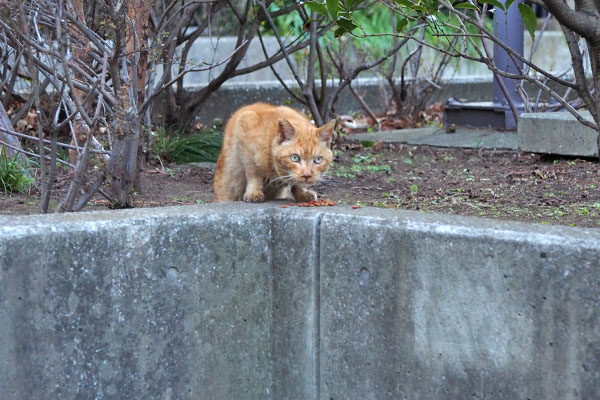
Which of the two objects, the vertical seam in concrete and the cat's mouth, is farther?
the cat's mouth

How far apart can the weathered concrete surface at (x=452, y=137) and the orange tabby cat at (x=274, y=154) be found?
3.85 m

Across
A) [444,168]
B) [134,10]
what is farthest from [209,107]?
[134,10]

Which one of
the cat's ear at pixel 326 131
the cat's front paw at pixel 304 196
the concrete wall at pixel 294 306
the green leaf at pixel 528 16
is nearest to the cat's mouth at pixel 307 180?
the cat's front paw at pixel 304 196

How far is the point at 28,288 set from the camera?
277 cm

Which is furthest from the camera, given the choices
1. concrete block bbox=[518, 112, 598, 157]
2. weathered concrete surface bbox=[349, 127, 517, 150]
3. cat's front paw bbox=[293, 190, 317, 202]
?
weathered concrete surface bbox=[349, 127, 517, 150]

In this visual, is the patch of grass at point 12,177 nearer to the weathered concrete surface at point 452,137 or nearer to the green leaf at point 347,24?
the green leaf at point 347,24

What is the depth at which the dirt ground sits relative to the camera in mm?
4704

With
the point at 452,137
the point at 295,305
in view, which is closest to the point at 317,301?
the point at 295,305

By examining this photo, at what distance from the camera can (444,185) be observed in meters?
5.75

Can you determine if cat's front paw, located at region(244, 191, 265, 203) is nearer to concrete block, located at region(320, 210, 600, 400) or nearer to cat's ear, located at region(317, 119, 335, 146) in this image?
cat's ear, located at region(317, 119, 335, 146)

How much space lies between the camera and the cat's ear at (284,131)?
3.77 m

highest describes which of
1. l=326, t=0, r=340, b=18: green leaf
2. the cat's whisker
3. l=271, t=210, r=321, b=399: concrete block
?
l=326, t=0, r=340, b=18: green leaf

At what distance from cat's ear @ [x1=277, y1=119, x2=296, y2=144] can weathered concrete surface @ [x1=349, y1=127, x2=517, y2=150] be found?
4.13 metres

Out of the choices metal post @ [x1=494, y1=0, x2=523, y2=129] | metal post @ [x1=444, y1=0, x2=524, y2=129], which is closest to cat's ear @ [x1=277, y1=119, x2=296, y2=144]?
metal post @ [x1=494, y1=0, x2=523, y2=129]
